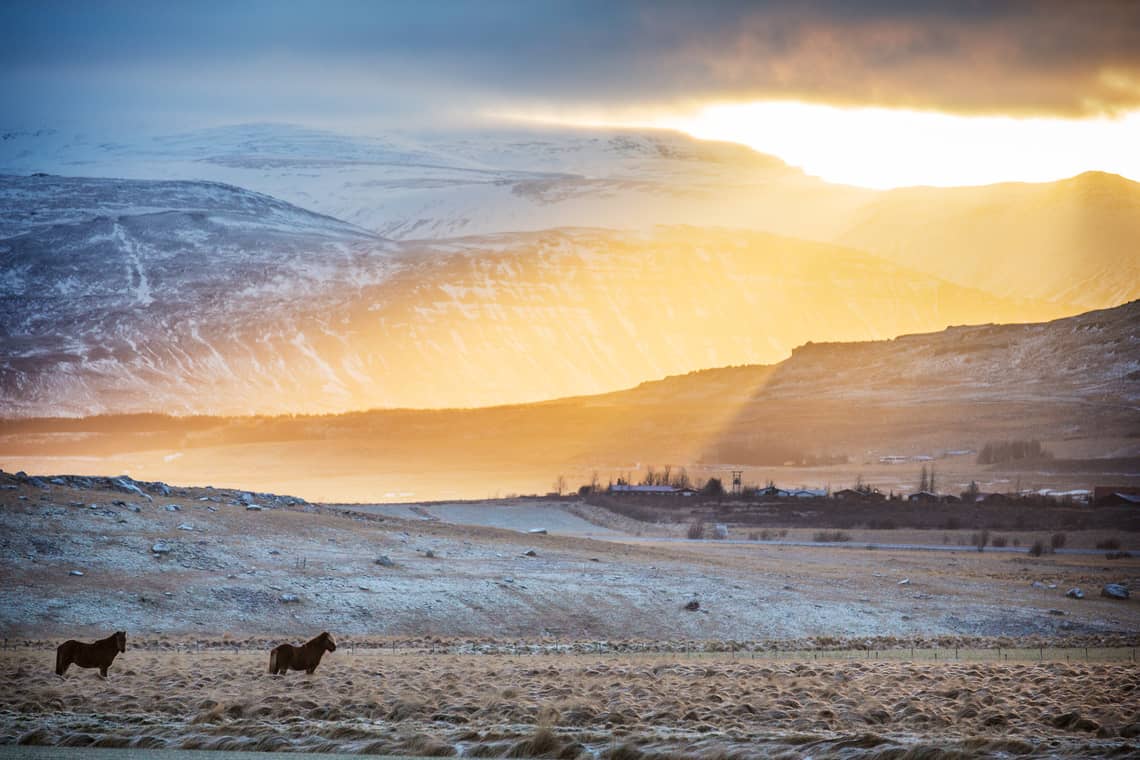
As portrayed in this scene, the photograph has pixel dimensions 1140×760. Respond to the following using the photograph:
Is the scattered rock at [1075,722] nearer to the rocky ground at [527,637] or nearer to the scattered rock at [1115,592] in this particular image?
the rocky ground at [527,637]

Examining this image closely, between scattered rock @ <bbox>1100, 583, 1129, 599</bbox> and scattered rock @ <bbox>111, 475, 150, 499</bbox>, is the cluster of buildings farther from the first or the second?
scattered rock @ <bbox>111, 475, 150, 499</bbox>

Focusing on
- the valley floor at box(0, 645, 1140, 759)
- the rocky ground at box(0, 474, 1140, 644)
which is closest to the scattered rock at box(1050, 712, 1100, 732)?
the valley floor at box(0, 645, 1140, 759)

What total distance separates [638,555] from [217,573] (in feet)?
80.7

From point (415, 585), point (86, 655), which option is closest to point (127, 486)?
point (415, 585)

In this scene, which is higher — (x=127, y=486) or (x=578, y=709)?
(x=127, y=486)

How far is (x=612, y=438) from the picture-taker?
184 metres

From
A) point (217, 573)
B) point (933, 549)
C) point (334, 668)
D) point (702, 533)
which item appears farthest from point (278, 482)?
point (334, 668)

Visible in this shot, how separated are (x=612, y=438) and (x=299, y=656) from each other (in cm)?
15645

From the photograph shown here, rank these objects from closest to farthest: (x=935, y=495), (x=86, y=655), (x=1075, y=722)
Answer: (x=1075, y=722), (x=86, y=655), (x=935, y=495)

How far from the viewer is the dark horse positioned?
26.8 metres

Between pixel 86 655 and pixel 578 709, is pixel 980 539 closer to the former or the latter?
pixel 578 709

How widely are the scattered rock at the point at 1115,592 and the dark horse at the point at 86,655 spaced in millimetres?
45424

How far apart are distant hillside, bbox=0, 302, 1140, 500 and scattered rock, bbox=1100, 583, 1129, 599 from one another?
7434 cm

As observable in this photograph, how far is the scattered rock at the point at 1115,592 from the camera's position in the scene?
56.3 metres
